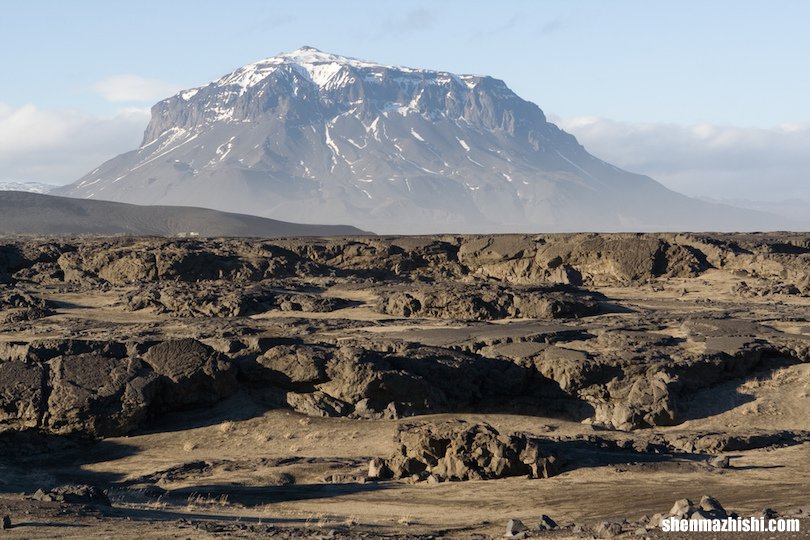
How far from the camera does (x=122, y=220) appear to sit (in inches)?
4018

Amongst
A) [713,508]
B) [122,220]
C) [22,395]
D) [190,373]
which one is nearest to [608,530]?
[713,508]

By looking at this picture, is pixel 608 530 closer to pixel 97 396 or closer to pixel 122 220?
pixel 97 396

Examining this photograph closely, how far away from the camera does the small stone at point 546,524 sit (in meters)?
11.8

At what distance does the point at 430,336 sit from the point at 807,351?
7.02 meters

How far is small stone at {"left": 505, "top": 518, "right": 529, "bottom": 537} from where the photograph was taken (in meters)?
11.8

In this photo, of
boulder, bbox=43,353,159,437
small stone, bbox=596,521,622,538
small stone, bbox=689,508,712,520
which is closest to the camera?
small stone, bbox=596,521,622,538

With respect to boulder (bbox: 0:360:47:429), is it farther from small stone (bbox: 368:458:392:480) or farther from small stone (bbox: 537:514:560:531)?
small stone (bbox: 537:514:560:531)

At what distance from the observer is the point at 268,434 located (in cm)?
1855

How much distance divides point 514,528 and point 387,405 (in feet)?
24.7

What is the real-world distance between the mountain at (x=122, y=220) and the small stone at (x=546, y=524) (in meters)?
76.4

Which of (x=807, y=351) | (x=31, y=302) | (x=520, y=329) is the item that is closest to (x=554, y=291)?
(x=520, y=329)

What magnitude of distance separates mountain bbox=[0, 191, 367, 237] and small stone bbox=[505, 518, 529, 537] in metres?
76.5

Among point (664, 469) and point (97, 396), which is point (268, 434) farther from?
point (664, 469)

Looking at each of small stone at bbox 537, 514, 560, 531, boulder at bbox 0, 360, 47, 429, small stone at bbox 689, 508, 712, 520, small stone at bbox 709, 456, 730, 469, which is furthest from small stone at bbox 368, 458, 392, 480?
boulder at bbox 0, 360, 47, 429
